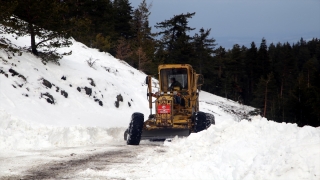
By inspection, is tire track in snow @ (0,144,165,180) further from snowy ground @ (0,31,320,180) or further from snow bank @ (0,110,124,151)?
snow bank @ (0,110,124,151)

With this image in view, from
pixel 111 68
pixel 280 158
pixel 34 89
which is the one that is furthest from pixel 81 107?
pixel 280 158

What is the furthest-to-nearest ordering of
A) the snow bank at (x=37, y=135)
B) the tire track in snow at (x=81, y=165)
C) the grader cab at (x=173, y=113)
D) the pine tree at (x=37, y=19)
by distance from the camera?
the pine tree at (x=37, y=19), the grader cab at (x=173, y=113), the snow bank at (x=37, y=135), the tire track in snow at (x=81, y=165)

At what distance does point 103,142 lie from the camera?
47.5 feet

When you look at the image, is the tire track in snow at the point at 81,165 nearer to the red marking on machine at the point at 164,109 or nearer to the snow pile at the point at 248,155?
the snow pile at the point at 248,155

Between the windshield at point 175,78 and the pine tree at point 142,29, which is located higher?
the pine tree at point 142,29

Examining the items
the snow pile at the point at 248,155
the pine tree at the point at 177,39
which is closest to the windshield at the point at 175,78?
the snow pile at the point at 248,155

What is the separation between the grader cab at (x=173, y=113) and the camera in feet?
43.9

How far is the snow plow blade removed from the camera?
45.0 ft

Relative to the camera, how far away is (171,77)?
15.3 m

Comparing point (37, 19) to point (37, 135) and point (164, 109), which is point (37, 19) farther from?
point (164, 109)

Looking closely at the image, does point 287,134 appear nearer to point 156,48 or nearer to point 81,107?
point 81,107

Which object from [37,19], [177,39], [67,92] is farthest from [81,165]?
[177,39]

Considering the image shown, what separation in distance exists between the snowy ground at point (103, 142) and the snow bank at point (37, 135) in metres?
0.03

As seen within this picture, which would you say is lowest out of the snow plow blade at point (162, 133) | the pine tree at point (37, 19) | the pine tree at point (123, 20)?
the snow plow blade at point (162, 133)
